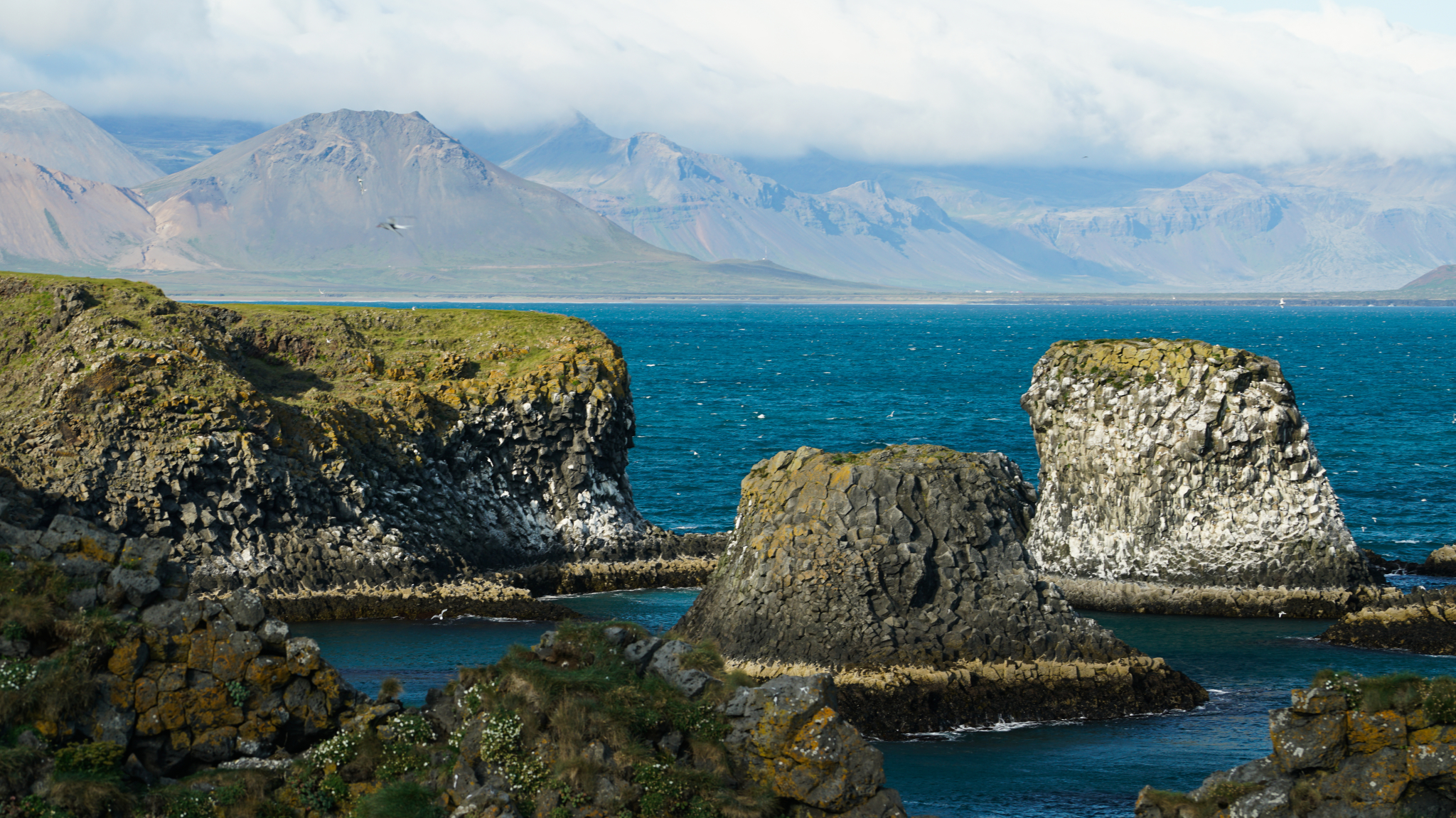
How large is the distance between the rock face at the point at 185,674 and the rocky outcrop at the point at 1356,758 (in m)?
14.4

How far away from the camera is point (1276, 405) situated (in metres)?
50.7

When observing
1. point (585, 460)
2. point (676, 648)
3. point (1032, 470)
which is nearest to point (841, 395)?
point (1032, 470)

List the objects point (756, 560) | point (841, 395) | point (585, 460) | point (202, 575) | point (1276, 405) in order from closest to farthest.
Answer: point (756, 560), point (202, 575), point (1276, 405), point (585, 460), point (841, 395)

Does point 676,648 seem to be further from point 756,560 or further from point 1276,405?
point 1276,405

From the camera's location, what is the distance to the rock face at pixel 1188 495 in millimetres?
49000

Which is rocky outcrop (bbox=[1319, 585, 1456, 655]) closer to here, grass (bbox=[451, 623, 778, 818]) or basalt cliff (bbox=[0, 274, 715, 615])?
basalt cliff (bbox=[0, 274, 715, 615])

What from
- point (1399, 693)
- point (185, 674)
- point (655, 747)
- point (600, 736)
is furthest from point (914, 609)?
point (185, 674)

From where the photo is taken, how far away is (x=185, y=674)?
873 inches

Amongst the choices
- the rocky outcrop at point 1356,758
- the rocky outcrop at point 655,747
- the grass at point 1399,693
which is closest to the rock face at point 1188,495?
the rocky outcrop at point 1356,758

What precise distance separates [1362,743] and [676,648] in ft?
35.4

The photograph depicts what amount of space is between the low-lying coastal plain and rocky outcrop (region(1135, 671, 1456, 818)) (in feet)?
19.4

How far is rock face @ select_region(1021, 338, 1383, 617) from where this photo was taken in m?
49.0

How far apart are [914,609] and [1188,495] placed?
19.3m

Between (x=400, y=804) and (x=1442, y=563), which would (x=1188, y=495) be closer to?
(x=1442, y=563)
